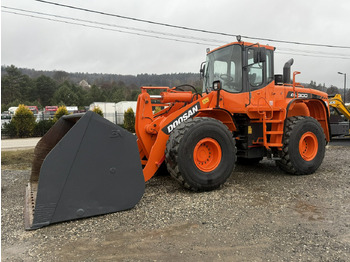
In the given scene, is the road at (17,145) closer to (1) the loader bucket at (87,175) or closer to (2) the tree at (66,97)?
(1) the loader bucket at (87,175)

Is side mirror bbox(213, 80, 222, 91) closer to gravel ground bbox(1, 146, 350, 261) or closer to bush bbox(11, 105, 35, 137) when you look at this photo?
gravel ground bbox(1, 146, 350, 261)

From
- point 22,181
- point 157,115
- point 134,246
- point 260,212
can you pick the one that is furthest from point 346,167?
point 22,181

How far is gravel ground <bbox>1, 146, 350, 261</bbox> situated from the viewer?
2.95 metres

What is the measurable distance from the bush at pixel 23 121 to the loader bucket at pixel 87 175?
2026 centimetres

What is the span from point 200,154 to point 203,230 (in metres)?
1.67

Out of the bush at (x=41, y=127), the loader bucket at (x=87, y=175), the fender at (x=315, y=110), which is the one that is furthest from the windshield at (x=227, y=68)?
the bush at (x=41, y=127)

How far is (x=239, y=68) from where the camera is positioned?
5.82m

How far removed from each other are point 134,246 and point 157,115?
10.4 ft

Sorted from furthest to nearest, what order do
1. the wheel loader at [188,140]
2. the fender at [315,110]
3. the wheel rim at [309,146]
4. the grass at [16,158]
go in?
the grass at [16,158] < the fender at [315,110] < the wheel rim at [309,146] < the wheel loader at [188,140]

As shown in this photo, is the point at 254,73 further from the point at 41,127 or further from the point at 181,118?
the point at 41,127

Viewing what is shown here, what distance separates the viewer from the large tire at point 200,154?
460 centimetres

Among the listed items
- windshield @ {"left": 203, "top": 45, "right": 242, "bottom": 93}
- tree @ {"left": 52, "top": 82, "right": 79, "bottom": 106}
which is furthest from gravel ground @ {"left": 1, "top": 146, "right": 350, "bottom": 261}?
tree @ {"left": 52, "top": 82, "right": 79, "bottom": 106}

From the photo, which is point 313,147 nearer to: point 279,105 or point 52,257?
point 279,105

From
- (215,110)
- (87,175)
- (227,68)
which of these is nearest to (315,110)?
(227,68)
